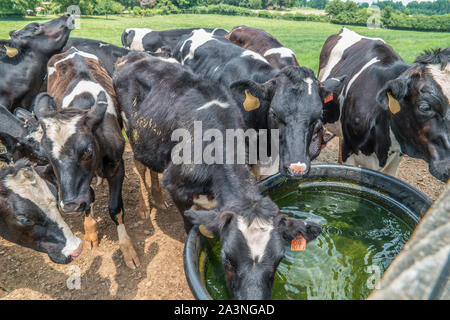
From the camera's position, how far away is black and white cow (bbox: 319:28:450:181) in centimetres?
319

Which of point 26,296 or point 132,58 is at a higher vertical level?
point 132,58

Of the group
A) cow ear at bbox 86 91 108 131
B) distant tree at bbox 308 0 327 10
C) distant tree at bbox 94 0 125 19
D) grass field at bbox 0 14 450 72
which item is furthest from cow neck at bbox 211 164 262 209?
distant tree at bbox 308 0 327 10

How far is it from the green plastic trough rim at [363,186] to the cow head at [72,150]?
4.14ft

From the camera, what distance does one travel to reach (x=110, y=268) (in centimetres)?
388

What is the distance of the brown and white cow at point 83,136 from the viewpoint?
10.5 ft

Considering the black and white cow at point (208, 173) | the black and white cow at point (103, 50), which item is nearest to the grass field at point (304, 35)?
the black and white cow at point (103, 50)

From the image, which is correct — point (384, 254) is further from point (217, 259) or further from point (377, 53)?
point (377, 53)

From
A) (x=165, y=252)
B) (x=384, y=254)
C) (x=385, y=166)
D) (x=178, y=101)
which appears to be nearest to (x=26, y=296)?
(x=165, y=252)

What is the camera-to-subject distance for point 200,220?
2547 millimetres

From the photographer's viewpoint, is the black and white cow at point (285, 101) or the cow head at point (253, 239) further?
the black and white cow at point (285, 101)

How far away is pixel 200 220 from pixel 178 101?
163 cm

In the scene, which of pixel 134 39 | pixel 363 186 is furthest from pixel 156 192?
pixel 134 39

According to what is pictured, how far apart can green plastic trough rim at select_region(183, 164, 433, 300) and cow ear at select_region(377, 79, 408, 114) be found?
2.23 ft

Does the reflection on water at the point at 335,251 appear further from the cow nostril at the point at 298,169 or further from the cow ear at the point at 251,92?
the cow ear at the point at 251,92
